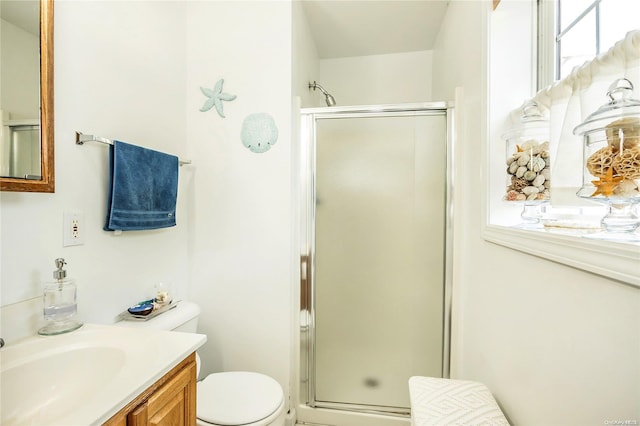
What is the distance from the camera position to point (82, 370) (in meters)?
0.83

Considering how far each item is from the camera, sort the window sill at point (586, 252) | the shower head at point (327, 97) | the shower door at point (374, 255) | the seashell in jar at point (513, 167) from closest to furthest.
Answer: the window sill at point (586, 252) → the seashell in jar at point (513, 167) → the shower door at point (374, 255) → the shower head at point (327, 97)

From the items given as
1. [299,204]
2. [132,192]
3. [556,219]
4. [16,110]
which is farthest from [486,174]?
[16,110]

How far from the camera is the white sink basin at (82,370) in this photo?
2.18ft

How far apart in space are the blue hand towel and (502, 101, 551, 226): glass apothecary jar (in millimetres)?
1465

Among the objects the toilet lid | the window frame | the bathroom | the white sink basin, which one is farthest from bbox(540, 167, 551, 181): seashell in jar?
the toilet lid

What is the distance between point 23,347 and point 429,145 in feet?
6.04

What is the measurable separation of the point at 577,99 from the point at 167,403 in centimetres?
137

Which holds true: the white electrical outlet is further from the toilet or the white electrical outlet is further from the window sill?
the window sill

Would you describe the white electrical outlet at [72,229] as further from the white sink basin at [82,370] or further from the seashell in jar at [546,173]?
the seashell in jar at [546,173]

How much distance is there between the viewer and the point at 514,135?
997mm

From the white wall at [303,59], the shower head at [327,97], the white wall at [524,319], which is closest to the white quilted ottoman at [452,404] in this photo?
the white wall at [524,319]

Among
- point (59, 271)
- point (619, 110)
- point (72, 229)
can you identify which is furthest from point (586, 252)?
point (72, 229)

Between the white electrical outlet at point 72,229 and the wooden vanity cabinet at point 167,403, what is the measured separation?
63cm

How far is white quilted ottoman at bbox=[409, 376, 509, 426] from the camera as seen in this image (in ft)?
2.89
